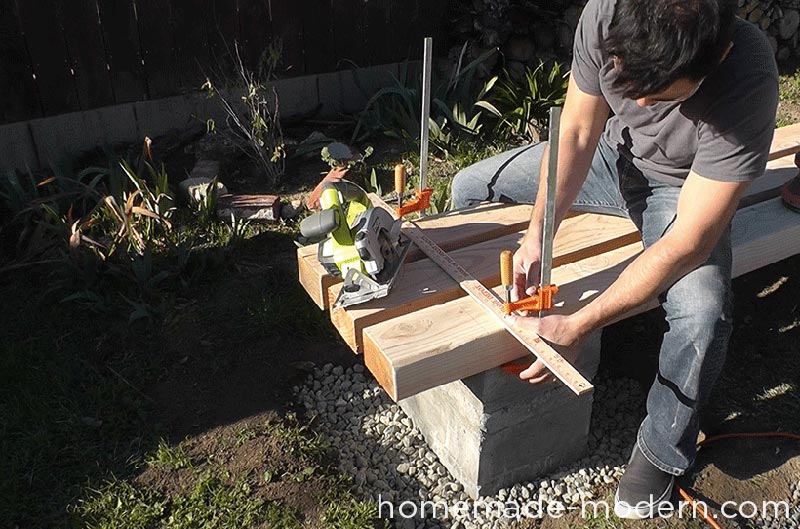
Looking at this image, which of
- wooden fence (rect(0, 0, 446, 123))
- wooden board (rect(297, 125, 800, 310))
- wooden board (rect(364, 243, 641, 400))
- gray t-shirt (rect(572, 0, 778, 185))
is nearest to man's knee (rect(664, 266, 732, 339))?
wooden board (rect(364, 243, 641, 400))

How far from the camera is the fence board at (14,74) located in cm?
401

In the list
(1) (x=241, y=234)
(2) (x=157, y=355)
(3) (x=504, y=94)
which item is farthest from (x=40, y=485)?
(3) (x=504, y=94)

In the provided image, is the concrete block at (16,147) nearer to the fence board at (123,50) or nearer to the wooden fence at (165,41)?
the wooden fence at (165,41)

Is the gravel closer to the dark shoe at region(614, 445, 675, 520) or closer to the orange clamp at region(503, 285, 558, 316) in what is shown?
the dark shoe at region(614, 445, 675, 520)

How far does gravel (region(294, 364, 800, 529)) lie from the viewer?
2.64 m

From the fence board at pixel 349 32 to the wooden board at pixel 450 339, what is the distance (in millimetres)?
3002

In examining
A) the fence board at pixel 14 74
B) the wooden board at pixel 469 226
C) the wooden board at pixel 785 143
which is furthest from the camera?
the fence board at pixel 14 74

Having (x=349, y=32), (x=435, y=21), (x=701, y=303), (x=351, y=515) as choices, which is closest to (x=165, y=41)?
(x=349, y=32)

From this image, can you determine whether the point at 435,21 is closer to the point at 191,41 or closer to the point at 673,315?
the point at 191,41

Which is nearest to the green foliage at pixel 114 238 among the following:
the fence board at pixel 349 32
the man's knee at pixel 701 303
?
the fence board at pixel 349 32

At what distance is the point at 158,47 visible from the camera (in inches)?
175

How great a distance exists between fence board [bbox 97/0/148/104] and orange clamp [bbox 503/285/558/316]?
125 inches

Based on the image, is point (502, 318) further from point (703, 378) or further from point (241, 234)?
point (241, 234)

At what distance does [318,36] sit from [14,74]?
1.79 metres
